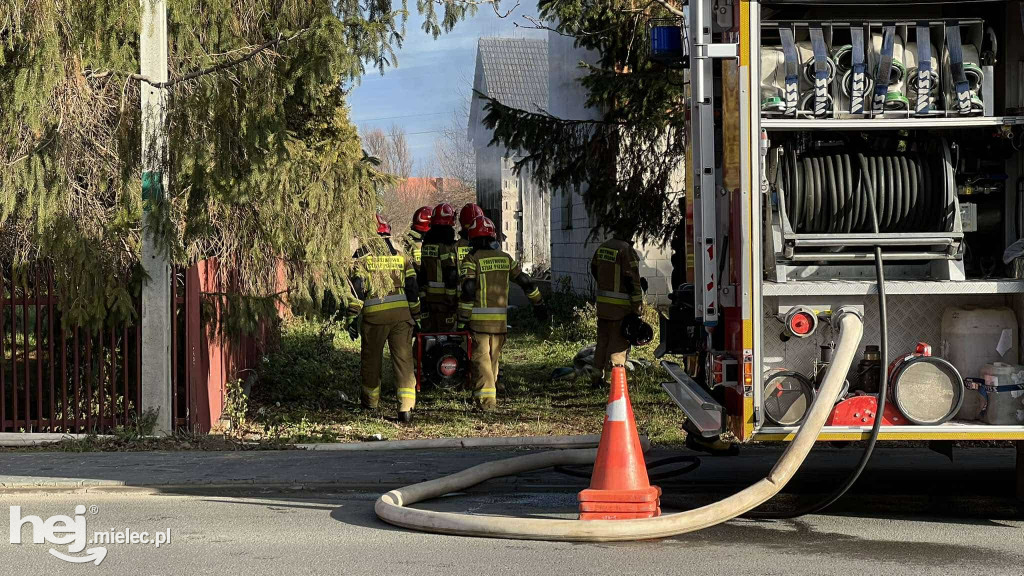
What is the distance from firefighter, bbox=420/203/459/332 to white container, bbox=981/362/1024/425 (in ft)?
23.1

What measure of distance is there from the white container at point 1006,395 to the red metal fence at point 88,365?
624cm

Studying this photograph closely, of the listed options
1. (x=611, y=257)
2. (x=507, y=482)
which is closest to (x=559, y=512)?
(x=507, y=482)

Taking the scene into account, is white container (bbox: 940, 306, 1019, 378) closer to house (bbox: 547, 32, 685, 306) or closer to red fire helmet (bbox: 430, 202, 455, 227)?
red fire helmet (bbox: 430, 202, 455, 227)

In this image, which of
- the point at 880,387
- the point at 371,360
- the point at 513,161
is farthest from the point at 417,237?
the point at 513,161

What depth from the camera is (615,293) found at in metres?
11.7

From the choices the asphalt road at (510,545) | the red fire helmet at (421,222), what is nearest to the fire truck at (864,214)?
the asphalt road at (510,545)

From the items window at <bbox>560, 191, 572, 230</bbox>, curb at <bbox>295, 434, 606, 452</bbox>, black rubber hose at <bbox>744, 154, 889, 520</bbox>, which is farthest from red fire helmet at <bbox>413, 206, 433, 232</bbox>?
window at <bbox>560, 191, 572, 230</bbox>

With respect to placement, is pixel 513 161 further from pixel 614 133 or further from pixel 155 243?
pixel 155 243

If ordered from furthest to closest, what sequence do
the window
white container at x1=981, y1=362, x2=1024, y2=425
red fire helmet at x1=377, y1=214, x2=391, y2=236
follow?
the window < red fire helmet at x1=377, y1=214, x2=391, y2=236 < white container at x1=981, y1=362, x2=1024, y2=425

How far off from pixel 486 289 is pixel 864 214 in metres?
5.30

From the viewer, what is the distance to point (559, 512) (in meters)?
6.45

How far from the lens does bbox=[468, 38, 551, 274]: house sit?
33.4 meters

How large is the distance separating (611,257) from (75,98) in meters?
5.32

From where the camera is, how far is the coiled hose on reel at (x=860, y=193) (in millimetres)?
6168
